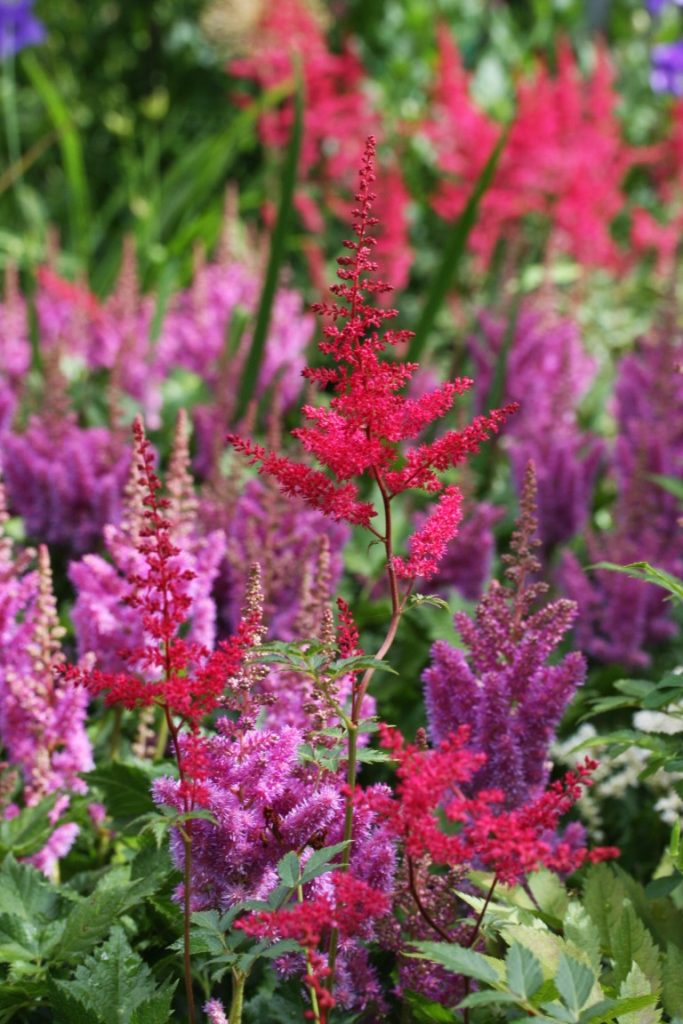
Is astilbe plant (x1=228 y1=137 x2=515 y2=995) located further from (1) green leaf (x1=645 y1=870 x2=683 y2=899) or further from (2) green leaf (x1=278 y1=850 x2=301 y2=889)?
(1) green leaf (x1=645 y1=870 x2=683 y2=899)

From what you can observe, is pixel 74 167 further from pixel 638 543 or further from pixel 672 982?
pixel 672 982

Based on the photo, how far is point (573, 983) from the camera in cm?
122

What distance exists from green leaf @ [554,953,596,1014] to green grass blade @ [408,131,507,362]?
2.40 meters

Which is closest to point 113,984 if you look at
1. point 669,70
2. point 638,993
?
point 638,993

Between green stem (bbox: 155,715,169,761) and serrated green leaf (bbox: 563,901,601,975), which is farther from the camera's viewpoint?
green stem (bbox: 155,715,169,761)

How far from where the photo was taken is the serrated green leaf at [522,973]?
1.23 metres

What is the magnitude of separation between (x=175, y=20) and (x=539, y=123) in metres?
3.15

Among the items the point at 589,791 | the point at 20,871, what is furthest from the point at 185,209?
the point at 20,871

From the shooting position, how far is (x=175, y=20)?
7445mm

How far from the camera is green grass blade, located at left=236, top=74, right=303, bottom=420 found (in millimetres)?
3408

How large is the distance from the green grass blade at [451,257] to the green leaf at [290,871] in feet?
7.51

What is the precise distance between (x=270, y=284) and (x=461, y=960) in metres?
2.44

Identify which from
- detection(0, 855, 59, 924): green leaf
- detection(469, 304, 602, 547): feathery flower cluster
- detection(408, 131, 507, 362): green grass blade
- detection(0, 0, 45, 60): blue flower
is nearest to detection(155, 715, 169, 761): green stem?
detection(0, 855, 59, 924): green leaf

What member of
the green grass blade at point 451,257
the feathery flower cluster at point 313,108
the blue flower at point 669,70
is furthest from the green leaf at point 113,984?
the blue flower at point 669,70
